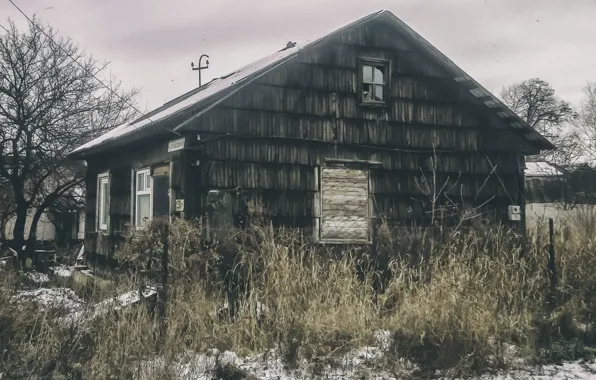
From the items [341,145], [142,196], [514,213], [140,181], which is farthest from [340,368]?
[514,213]

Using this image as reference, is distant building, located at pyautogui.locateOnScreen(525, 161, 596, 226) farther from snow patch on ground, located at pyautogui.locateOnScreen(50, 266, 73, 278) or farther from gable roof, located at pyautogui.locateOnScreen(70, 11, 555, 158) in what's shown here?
snow patch on ground, located at pyautogui.locateOnScreen(50, 266, 73, 278)

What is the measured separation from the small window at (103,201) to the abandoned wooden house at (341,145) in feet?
2.84

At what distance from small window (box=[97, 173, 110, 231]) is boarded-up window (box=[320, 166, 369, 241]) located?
599cm

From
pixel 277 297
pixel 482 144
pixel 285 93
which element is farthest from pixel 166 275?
pixel 482 144

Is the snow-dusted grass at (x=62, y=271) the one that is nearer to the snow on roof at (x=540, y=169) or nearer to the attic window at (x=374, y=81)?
the attic window at (x=374, y=81)

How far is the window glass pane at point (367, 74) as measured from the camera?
12.6 metres

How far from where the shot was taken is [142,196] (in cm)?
1314

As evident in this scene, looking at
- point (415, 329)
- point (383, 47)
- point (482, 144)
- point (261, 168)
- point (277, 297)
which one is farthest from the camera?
point (482, 144)

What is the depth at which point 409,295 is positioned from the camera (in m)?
7.10

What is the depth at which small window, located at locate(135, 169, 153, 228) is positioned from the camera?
1280cm

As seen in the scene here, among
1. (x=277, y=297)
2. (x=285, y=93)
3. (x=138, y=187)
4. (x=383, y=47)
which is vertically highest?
(x=383, y=47)

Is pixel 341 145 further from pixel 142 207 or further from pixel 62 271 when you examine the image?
pixel 62 271

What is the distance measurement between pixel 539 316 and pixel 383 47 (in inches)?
281

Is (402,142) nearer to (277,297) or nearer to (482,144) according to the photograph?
(482,144)
